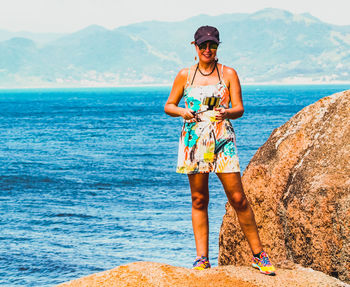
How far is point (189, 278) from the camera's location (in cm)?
459

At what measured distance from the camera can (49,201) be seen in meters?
21.4

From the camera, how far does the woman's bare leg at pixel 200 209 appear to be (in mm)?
5062

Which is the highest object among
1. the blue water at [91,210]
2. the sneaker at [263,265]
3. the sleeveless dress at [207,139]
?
the sleeveless dress at [207,139]

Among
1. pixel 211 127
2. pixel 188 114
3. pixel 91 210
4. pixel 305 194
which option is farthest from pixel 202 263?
pixel 91 210

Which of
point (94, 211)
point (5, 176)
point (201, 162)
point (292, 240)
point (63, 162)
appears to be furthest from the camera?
point (63, 162)

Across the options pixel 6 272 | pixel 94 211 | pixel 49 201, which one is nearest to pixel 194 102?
pixel 6 272

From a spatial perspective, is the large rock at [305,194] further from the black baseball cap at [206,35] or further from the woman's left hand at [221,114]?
the black baseball cap at [206,35]

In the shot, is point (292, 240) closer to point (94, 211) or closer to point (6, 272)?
point (6, 272)

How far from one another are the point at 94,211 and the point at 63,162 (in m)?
15.2

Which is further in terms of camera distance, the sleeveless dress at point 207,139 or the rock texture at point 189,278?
the sleeveless dress at point 207,139

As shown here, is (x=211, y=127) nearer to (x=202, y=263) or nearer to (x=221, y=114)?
(x=221, y=114)

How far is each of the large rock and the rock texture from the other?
0.45m

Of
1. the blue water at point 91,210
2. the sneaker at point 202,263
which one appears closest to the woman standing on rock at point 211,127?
the sneaker at point 202,263

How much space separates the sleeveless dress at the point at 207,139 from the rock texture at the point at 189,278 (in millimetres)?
819
